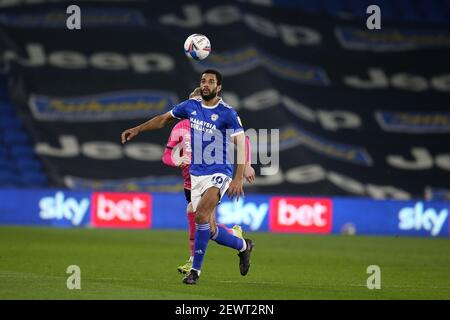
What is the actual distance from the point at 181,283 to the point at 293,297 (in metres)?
1.59

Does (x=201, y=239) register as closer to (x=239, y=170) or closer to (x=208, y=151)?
(x=239, y=170)

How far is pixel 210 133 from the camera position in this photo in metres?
11.4

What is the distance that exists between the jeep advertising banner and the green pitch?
4.60 meters

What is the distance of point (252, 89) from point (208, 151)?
55.0 feet

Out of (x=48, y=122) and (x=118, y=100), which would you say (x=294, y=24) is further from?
(x=48, y=122)

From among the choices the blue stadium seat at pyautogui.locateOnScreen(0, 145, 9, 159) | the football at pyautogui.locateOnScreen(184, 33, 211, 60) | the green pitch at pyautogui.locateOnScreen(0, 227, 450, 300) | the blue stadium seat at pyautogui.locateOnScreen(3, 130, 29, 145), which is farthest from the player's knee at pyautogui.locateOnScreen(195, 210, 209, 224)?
the blue stadium seat at pyautogui.locateOnScreen(3, 130, 29, 145)

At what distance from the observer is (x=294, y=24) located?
30.3m

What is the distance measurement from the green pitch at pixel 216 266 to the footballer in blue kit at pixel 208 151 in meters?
0.60

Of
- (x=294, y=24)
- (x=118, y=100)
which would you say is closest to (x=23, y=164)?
(x=118, y=100)

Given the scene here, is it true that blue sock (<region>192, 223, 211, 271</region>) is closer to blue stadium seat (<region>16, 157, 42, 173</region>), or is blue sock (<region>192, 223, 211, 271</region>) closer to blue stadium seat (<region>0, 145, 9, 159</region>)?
blue stadium seat (<region>16, 157, 42, 173</region>)

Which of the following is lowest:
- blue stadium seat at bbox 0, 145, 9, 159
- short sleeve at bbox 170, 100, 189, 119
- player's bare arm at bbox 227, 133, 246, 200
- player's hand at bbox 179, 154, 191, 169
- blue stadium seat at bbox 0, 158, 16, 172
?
player's bare arm at bbox 227, 133, 246, 200

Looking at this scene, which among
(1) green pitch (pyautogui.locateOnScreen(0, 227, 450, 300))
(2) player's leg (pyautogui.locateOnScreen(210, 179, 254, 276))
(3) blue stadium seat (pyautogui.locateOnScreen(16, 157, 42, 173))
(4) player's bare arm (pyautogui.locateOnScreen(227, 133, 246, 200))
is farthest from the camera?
(3) blue stadium seat (pyautogui.locateOnScreen(16, 157, 42, 173))

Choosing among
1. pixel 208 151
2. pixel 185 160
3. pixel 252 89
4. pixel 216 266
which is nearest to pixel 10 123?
pixel 252 89

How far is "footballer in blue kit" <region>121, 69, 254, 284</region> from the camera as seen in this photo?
11.3 metres
